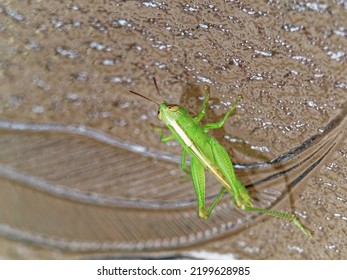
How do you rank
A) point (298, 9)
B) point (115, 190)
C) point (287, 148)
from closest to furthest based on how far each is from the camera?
point (298, 9) < point (287, 148) < point (115, 190)

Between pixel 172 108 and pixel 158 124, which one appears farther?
pixel 158 124

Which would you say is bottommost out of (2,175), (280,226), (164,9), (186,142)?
(2,175)

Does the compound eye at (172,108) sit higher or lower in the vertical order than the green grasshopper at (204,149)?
higher

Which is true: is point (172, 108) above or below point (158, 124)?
above

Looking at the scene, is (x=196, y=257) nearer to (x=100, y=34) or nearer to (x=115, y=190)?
(x=115, y=190)

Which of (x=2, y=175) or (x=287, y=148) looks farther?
(x=2, y=175)

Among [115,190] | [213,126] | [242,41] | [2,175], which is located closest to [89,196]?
[115,190]

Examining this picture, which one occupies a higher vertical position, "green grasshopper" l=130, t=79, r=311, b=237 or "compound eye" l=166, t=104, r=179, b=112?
"compound eye" l=166, t=104, r=179, b=112

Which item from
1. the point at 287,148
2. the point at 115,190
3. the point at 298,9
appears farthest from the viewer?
the point at 115,190
